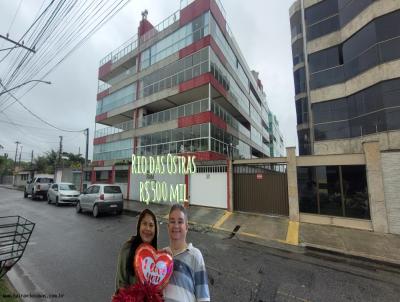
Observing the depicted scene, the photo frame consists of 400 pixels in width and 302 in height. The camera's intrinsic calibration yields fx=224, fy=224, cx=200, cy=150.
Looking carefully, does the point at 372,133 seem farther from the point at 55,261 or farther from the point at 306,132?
the point at 55,261

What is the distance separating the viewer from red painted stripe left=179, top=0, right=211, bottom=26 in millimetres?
20281

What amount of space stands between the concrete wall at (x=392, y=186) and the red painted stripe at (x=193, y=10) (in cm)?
1837

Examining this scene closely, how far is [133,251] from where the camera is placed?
6.65 feet

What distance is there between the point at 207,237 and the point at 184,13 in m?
21.3

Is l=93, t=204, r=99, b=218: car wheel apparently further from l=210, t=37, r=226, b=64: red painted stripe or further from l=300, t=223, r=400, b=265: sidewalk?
l=210, t=37, r=226, b=64: red painted stripe

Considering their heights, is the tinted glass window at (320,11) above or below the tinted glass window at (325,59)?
above

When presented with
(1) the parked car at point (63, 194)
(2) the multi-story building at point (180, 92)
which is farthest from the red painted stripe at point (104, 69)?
(1) the parked car at point (63, 194)

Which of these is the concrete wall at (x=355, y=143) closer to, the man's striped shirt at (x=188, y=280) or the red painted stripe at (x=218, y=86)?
the red painted stripe at (x=218, y=86)

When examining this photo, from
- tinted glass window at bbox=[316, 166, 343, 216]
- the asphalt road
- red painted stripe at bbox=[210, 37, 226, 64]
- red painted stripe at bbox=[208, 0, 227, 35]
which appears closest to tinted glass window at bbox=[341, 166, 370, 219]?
tinted glass window at bbox=[316, 166, 343, 216]

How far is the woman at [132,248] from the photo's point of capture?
1.94 meters

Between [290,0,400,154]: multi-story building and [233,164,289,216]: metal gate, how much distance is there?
5.08 meters

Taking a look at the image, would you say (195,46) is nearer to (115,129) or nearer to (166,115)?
(166,115)

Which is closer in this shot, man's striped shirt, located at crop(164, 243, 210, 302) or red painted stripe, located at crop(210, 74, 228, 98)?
man's striped shirt, located at crop(164, 243, 210, 302)

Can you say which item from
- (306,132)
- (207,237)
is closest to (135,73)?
(306,132)
